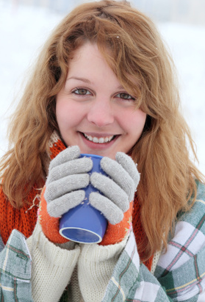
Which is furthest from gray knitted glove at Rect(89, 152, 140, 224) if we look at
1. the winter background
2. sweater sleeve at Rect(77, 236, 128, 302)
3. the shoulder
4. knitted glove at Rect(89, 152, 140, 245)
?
the winter background

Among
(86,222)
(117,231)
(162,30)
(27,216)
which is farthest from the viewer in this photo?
(162,30)

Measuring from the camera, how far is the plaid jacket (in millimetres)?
1072

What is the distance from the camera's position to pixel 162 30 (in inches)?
121

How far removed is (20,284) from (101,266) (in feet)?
0.75

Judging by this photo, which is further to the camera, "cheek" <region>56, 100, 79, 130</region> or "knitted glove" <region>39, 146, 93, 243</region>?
"cheek" <region>56, 100, 79, 130</region>

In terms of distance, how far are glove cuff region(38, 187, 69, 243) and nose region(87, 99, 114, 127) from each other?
285 mm

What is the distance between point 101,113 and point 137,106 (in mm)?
118

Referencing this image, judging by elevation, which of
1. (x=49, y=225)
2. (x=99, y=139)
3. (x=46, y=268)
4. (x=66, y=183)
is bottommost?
(x=46, y=268)

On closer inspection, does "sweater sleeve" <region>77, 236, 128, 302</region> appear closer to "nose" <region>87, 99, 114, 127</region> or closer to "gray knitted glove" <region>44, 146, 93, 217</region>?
"gray knitted glove" <region>44, 146, 93, 217</region>

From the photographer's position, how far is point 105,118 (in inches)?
45.7

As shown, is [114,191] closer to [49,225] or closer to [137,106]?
[49,225]

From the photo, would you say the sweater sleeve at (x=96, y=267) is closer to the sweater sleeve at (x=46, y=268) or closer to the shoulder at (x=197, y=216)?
the sweater sleeve at (x=46, y=268)

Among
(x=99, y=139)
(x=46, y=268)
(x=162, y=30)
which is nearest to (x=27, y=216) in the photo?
(x=46, y=268)

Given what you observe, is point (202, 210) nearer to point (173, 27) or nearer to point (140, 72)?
point (140, 72)
